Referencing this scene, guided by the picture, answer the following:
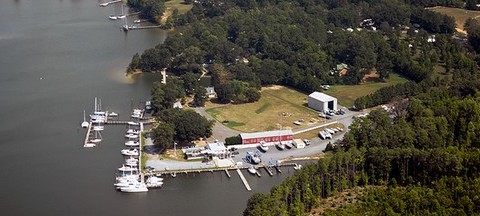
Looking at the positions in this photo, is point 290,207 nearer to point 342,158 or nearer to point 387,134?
point 342,158

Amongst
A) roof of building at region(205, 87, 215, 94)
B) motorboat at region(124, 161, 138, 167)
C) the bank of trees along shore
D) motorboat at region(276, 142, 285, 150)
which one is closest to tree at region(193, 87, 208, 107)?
the bank of trees along shore

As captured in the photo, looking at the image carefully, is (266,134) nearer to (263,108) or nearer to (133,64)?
(263,108)

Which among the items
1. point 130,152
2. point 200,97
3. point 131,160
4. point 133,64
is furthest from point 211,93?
point 131,160

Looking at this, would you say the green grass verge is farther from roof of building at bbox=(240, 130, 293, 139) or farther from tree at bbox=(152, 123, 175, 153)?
tree at bbox=(152, 123, 175, 153)

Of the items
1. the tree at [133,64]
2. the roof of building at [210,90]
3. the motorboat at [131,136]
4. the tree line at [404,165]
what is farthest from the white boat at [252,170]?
the tree at [133,64]

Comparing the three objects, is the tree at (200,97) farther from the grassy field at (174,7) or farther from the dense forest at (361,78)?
the grassy field at (174,7)

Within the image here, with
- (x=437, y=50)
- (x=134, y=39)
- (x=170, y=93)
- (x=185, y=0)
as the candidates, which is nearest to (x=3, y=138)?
(x=170, y=93)

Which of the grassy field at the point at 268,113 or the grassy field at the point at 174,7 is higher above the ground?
the grassy field at the point at 174,7
